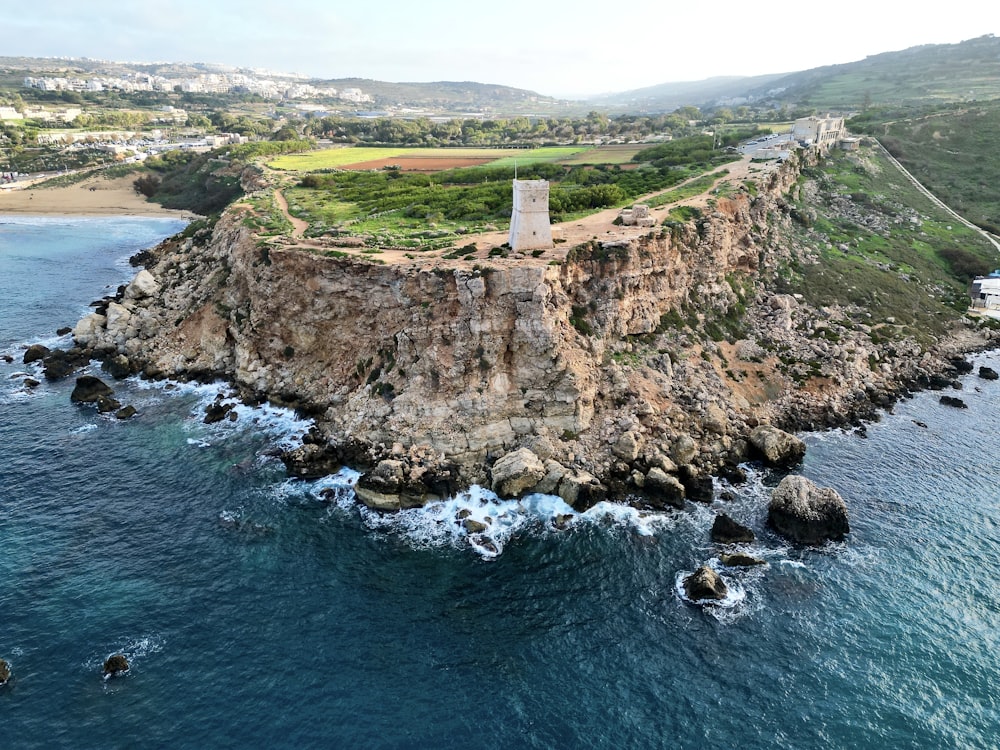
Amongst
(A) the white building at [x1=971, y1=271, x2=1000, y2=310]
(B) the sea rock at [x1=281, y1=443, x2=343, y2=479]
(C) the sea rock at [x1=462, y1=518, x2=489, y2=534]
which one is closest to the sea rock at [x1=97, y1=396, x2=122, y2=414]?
(B) the sea rock at [x1=281, y1=443, x2=343, y2=479]

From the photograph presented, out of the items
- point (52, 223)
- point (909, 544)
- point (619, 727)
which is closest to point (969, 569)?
point (909, 544)

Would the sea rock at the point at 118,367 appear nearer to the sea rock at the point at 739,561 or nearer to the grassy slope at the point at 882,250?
the sea rock at the point at 739,561

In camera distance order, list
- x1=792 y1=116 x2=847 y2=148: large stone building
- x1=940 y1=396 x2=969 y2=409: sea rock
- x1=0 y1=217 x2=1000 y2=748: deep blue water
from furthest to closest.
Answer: x1=792 y1=116 x2=847 y2=148: large stone building < x1=940 y1=396 x2=969 y2=409: sea rock < x1=0 y1=217 x2=1000 y2=748: deep blue water

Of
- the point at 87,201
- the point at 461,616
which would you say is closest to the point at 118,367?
the point at 461,616

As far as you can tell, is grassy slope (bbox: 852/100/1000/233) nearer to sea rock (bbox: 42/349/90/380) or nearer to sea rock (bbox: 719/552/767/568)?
sea rock (bbox: 719/552/767/568)

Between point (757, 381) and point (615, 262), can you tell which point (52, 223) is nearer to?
point (615, 262)

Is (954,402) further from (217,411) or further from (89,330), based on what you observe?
(89,330)
